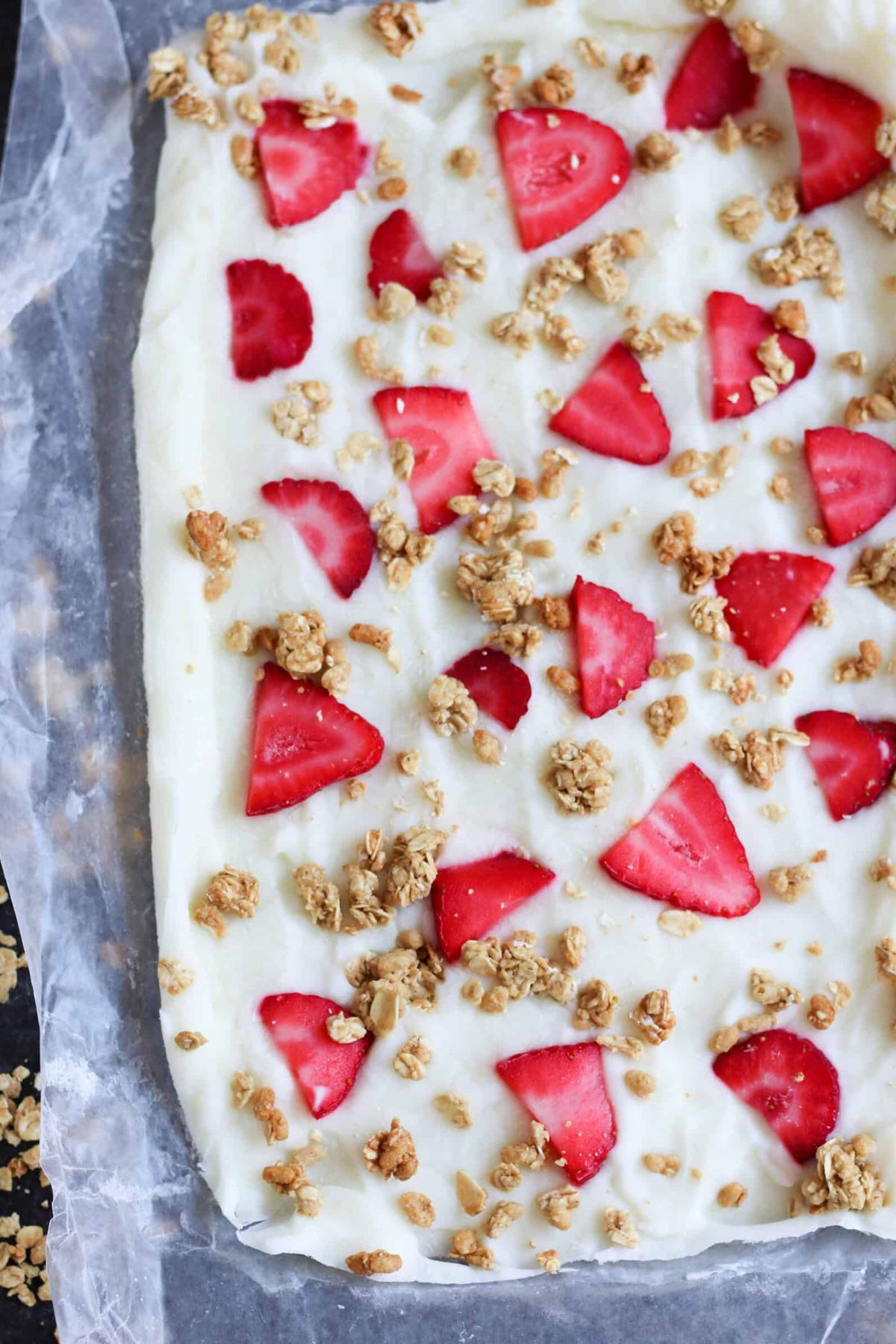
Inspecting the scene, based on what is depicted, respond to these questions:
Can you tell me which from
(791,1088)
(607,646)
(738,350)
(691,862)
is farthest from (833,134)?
(791,1088)

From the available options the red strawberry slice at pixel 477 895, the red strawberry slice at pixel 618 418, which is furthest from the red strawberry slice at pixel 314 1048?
the red strawberry slice at pixel 618 418

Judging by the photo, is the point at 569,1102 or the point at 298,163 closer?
the point at 569,1102

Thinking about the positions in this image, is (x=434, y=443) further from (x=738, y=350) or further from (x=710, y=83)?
(x=710, y=83)

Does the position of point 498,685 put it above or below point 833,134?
below

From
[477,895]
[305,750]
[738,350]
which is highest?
[738,350]

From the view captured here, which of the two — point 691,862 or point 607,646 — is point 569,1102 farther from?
point 607,646

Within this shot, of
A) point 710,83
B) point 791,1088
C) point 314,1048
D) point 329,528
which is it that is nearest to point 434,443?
point 329,528

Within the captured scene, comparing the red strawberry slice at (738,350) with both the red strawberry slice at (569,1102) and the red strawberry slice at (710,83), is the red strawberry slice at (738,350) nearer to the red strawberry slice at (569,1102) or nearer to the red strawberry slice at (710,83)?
the red strawberry slice at (710,83)

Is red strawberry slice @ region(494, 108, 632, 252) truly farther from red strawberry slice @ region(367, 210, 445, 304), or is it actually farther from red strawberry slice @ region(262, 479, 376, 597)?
red strawberry slice @ region(262, 479, 376, 597)
